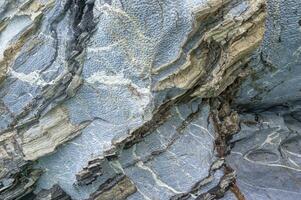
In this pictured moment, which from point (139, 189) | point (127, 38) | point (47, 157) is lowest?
point (139, 189)

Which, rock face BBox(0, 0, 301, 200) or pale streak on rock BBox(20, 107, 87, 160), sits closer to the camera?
rock face BBox(0, 0, 301, 200)

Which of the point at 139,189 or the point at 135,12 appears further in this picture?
the point at 139,189

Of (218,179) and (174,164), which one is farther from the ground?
(174,164)

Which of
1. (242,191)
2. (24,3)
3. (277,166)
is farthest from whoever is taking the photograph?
(277,166)

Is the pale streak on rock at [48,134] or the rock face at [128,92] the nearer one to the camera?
the rock face at [128,92]

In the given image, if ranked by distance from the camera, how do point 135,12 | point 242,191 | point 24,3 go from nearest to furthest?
point 135,12 < point 24,3 < point 242,191

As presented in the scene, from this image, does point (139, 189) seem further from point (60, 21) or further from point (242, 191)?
point (60, 21)

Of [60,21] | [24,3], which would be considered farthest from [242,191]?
[24,3]

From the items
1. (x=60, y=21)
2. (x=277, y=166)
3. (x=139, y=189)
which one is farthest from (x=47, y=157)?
(x=277, y=166)
